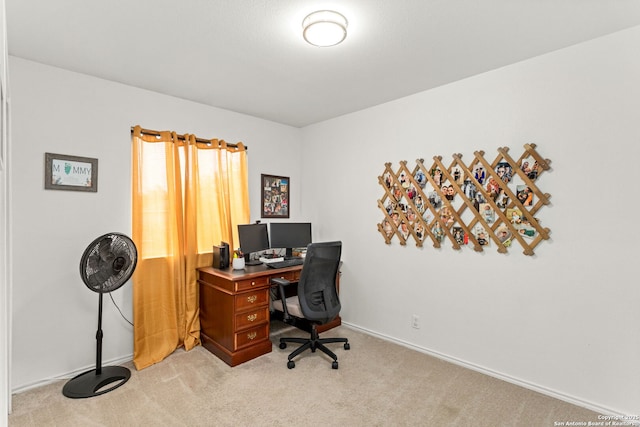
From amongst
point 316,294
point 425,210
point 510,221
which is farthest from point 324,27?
point 316,294

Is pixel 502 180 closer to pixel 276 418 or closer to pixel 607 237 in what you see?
pixel 607 237

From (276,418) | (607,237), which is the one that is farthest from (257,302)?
(607,237)

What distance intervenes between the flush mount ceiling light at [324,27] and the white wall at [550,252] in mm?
1373

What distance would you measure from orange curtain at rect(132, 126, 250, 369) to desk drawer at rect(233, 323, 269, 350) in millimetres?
613

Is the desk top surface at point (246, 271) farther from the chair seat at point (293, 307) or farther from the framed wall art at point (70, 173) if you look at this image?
the framed wall art at point (70, 173)

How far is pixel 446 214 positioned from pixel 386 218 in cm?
63

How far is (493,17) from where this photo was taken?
1933mm

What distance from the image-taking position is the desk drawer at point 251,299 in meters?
2.83

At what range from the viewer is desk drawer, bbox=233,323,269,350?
282 cm

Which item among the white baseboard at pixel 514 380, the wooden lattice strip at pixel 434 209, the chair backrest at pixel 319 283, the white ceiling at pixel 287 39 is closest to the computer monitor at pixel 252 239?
the chair backrest at pixel 319 283

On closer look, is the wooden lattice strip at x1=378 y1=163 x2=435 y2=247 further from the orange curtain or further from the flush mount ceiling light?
the orange curtain

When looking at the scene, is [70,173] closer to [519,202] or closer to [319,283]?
[319,283]

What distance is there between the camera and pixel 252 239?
11.3ft

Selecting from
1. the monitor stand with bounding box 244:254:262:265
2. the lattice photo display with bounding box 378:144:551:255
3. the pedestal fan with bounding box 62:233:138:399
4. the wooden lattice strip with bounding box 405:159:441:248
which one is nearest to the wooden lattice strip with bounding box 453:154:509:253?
the lattice photo display with bounding box 378:144:551:255
